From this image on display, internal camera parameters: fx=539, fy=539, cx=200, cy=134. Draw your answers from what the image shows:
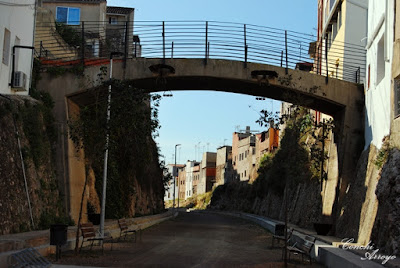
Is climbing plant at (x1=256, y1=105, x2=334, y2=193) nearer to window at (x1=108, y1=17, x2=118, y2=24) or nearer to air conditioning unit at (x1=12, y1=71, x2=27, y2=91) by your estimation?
air conditioning unit at (x1=12, y1=71, x2=27, y2=91)

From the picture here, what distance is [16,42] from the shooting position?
2061 centimetres

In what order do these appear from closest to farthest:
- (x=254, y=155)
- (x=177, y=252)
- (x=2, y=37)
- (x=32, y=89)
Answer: (x=177, y=252)
(x=2, y=37)
(x=32, y=89)
(x=254, y=155)

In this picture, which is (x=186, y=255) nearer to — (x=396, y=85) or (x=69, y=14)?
(x=396, y=85)

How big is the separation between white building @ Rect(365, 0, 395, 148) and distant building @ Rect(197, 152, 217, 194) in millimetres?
81884

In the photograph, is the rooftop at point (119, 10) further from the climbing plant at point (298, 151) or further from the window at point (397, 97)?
the window at point (397, 97)

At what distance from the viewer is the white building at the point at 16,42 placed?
19.4 metres

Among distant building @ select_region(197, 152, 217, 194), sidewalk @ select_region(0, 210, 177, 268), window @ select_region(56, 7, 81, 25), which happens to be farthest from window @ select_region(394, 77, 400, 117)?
distant building @ select_region(197, 152, 217, 194)

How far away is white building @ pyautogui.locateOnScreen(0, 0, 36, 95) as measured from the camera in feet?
63.6

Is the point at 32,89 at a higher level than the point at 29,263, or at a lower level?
higher

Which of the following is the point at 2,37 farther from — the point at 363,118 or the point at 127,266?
the point at 363,118

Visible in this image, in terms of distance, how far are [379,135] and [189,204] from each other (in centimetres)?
8429

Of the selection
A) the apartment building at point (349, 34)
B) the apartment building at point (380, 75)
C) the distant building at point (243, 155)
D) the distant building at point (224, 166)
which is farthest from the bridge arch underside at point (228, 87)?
the distant building at point (224, 166)

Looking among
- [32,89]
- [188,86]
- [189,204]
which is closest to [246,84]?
[188,86]

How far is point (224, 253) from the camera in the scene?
16.9 m
